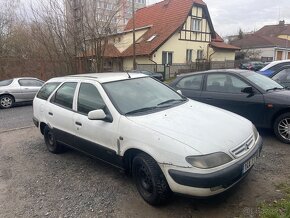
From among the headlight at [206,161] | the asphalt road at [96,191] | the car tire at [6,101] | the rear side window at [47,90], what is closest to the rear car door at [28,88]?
the car tire at [6,101]

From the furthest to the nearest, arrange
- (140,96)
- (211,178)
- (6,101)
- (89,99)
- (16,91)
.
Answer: (16,91)
(6,101)
(89,99)
(140,96)
(211,178)

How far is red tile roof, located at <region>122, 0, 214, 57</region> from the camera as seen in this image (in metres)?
26.8

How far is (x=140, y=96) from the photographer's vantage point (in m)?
4.08

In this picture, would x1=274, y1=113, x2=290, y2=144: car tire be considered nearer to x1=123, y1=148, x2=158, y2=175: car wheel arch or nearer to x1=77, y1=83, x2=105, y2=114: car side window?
x1=123, y1=148, x2=158, y2=175: car wheel arch

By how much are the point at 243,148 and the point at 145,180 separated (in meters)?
1.27

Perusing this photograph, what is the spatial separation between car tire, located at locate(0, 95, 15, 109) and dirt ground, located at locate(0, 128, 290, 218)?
24.1 ft

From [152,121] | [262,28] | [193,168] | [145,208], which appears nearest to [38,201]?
[145,208]

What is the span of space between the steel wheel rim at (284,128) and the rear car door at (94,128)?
3434 millimetres

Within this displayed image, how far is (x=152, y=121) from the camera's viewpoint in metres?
3.36

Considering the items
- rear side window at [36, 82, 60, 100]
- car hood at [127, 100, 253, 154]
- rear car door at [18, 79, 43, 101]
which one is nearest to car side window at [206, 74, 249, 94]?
car hood at [127, 100, 253, 154]

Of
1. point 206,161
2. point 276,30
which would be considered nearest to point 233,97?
point 206,161

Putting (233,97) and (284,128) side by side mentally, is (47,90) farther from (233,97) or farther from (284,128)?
(284,128)

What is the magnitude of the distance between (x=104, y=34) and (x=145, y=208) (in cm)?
1403

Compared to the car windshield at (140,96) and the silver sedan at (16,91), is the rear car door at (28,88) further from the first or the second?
the car windshield at (140,96)
